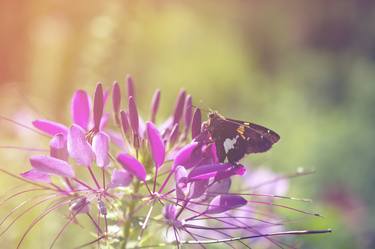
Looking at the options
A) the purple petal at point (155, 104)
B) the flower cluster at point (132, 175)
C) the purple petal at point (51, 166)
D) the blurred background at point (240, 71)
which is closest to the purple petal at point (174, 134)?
the flower cluster at point (132, 175)

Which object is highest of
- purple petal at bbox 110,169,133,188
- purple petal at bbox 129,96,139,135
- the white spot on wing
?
the white spot on wing

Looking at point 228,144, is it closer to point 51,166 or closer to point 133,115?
point 133,115

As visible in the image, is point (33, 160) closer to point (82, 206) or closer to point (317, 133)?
point (82, 206)

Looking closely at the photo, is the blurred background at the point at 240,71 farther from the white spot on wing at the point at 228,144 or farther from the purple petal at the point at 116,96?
the white spot on wing at the point at 228,144

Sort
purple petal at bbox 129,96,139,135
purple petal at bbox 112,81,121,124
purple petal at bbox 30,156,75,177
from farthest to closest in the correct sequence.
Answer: purple petal at bbox 112,81,121,124 < purple petal at bbox 129,96,139,135 < purple petal at bbox 30,156,75,177

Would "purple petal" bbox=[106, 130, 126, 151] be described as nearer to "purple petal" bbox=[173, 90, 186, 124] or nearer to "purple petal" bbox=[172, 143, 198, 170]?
"purple petal" bbox=[173, 90, 186, 124]

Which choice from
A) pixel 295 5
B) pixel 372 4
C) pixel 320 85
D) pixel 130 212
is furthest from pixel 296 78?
pixel 130 212

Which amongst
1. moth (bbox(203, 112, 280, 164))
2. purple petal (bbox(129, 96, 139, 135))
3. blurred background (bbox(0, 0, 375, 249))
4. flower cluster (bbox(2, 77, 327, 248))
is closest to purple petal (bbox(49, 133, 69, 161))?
flower cluster (bbox(2, 77, 327, 248))
